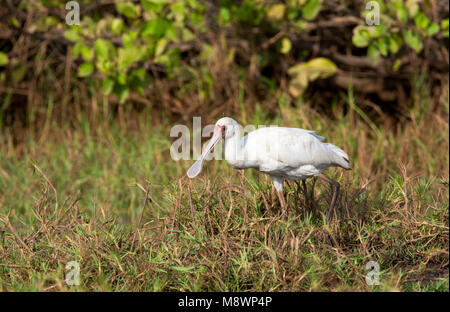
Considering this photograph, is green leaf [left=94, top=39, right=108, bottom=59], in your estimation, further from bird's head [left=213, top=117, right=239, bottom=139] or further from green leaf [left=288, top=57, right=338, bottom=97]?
bird's head [left=213, top=117, right=239, bottom=139]

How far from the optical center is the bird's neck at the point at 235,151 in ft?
12.5

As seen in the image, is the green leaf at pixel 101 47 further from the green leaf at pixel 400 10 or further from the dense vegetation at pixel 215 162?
the green leaf at pixel 400 10

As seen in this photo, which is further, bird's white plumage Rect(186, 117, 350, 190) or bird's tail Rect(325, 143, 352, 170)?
bird's tail Rect(325, 143, 352, 170)

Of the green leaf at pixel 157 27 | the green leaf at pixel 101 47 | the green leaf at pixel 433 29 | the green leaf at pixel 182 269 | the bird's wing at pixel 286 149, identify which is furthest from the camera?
the green leaf at pixel 101 47

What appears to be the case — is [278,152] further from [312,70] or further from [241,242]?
[312,70]

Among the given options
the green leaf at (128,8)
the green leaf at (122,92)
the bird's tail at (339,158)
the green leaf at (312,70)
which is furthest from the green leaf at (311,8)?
the bird's tail at (339,158)

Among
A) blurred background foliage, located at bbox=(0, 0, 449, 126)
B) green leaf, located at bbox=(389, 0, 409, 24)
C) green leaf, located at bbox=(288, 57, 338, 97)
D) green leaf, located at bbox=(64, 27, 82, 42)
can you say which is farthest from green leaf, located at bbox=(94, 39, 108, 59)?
green leaf, located at bbox=(389, 0, 409, 24)

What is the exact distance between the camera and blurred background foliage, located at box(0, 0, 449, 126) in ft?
20.7

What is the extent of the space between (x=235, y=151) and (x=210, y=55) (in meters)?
3.32

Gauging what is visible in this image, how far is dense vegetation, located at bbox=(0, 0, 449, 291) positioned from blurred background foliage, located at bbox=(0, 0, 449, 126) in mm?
24

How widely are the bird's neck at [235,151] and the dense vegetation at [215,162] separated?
0.26 m

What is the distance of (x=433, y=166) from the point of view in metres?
6.06

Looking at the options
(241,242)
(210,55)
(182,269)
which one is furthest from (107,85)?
(182,269)

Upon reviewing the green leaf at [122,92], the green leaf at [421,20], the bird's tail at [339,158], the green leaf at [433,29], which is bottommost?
the bird's tail at [339,158]
